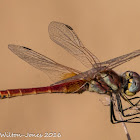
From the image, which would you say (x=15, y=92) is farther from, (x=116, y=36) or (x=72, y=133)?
(x=116, y=36)

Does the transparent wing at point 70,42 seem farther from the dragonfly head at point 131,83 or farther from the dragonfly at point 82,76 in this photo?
the dragonfly head at point 131,83

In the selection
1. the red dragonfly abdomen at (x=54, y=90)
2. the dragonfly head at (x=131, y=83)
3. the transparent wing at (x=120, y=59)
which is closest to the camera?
the transparent wing at (x=120, y=59)

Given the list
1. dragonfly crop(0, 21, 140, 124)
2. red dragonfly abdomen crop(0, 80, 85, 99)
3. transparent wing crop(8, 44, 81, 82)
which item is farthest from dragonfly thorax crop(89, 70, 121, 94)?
transparent wing crop(8, 44, 81, 82)

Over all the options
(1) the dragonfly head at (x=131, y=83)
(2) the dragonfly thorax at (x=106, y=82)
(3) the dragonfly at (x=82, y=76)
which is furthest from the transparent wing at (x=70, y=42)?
(1) the dragonfly head at (x=131, y=83)

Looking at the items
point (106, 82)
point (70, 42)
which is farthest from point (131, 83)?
point (70, 42)

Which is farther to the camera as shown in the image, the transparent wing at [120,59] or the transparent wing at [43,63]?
the transparent wing at [43,63]

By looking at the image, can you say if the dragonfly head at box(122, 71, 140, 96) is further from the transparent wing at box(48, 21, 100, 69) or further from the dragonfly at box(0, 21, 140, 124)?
the transparent wing at box(48, 21, 100, 69)

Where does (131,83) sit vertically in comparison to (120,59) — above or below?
below

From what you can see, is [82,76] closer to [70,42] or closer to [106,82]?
[106,82]
